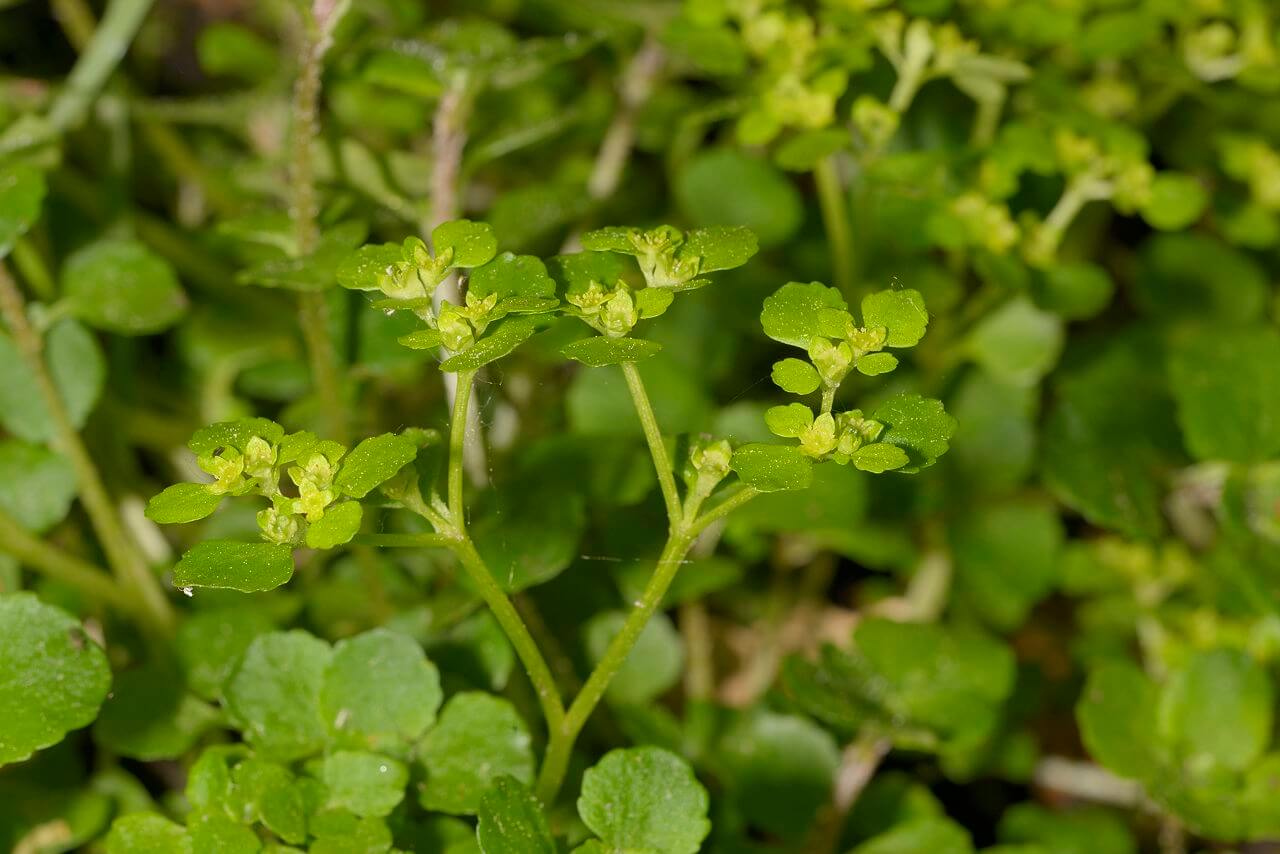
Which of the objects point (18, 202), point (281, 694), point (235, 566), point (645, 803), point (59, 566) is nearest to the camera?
point (235, 566)

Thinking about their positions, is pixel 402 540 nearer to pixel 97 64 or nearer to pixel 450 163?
pixel 450 163

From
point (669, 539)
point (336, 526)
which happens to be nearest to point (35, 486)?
point (336, 526)

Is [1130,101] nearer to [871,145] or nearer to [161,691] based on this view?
[871,145]

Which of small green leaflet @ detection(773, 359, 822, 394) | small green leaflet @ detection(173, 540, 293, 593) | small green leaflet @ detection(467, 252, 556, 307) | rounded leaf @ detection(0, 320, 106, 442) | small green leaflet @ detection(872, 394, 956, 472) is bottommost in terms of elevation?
rounded leaf @ detection(0, 320, 106, 442)

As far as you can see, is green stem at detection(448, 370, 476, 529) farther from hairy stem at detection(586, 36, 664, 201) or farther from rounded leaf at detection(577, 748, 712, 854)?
hairy stem at detection(586, 36, 664, 201)

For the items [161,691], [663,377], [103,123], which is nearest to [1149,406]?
[663,377]

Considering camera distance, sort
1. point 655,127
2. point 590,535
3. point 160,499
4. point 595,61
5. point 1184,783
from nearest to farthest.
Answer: point 160,499, point 1184,783, point 590,535, point 655,127, point 595,61

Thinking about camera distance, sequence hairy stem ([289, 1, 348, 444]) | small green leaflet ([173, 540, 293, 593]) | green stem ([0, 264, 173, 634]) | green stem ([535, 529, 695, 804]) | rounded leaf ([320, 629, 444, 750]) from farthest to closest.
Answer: green stem ([0, 264, 173, 634]), hairy stem ([289, 1, 348, 444]), rounded leaf ([320, 629, 444, 750]), green stem ([535, 529, 695, 804]), small green leaflet ([173, 540, 293, 593])

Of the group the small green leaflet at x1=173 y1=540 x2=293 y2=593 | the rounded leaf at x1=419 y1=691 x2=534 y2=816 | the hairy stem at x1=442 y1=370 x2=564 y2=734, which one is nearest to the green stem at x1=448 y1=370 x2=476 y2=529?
the hairy stem at x1=442 y1=370 x2=564 y2=734
